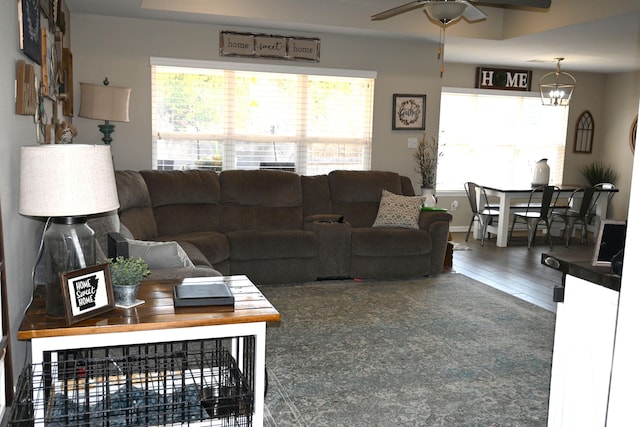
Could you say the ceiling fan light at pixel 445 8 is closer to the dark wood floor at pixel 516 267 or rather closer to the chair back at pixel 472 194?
the dark wood floor at pixel 516 267

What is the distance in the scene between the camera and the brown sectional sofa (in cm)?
514

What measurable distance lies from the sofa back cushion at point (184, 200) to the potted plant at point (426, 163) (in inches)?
95.1

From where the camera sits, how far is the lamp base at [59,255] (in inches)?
79.6

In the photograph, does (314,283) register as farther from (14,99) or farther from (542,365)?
(14,99)

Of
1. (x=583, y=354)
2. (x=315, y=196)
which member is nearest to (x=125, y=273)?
(x=583, y=354)

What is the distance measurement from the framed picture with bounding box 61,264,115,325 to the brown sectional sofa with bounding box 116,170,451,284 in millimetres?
2632

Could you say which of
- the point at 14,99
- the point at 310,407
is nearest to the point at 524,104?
the point at 310,407

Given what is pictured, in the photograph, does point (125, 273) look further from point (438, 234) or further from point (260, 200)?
point (438, 234)

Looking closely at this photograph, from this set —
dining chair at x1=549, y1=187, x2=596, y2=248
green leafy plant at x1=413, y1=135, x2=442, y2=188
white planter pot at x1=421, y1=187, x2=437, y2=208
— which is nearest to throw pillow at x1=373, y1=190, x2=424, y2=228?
white planter pot at x1=421, y1=187, x2=437, y2=208

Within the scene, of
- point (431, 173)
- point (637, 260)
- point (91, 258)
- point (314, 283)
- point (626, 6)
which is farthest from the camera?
point (431, 173)

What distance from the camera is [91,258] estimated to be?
2.11 m

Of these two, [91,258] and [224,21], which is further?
[224,21]

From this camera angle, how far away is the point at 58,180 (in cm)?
192

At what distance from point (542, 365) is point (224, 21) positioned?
13.7 ft
